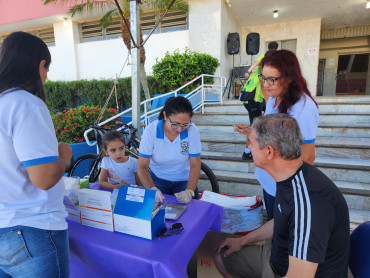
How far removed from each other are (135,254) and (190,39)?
7.53 meters

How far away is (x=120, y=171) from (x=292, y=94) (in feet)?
5.34

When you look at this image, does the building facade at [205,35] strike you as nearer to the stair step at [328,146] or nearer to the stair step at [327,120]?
the stair step at [327,120]

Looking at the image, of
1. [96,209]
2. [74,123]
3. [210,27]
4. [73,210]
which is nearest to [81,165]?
[74,123]

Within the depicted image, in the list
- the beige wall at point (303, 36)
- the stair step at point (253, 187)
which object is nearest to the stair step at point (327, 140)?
the stair step at point (253, 187)

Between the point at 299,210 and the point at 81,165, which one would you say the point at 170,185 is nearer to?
the point at 299,210

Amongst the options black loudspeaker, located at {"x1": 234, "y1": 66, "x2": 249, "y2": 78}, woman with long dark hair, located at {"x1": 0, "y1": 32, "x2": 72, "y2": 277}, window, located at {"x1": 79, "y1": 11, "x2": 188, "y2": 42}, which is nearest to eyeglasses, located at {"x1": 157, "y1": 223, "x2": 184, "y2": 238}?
woman with long dark hair, located at {"x1": 0, "y1": 32, "x2": 72, "y2": 277}

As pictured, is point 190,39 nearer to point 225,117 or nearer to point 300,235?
point 225,117

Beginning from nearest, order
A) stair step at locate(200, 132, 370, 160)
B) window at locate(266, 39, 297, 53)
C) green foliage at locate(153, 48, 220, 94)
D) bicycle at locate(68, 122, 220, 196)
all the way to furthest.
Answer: bicycle at locate(68, 122, 220, 196) → stair step at locate(200, 132, 370, 160) → green foliage at locate(153, 48, 220, 94) → window at locate(266, 39, 297, 53)

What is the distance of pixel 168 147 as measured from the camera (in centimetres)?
197

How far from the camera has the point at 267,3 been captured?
6.87 m

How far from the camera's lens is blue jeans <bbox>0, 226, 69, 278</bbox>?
0.84 m

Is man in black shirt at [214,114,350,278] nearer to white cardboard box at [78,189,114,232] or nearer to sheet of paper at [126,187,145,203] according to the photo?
sheet of paper at [126,187,145,203]

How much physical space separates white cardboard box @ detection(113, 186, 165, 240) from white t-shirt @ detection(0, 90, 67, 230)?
335mm

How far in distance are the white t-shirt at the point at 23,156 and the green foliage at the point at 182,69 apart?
5.83 m
